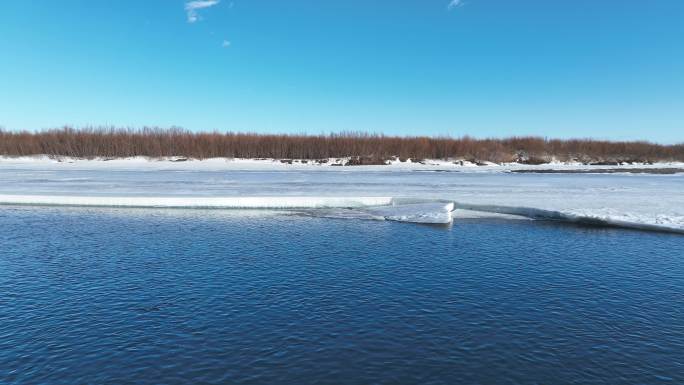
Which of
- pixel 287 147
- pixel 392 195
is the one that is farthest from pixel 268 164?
pixel 392 195

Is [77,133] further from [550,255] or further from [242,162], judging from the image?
[550,255]

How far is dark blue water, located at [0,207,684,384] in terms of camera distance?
4762 millimetres

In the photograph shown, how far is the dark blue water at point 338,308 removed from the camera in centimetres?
476

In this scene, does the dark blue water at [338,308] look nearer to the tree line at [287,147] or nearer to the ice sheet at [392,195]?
the ice sheet at [392,195]

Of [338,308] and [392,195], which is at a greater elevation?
[392,195]

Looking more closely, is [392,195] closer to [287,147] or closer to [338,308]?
[338,308]

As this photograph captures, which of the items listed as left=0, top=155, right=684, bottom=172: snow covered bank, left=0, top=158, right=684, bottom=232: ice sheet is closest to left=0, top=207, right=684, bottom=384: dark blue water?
left=0, top=158, right=684, bottom=232: ice sheet

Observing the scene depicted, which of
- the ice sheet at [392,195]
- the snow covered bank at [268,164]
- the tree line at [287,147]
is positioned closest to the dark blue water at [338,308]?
the ice sheet at [392,195]

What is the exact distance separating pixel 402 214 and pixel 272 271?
5771mm

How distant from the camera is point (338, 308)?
20.6 ft

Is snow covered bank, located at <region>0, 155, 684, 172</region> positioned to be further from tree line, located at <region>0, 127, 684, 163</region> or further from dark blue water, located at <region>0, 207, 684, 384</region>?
dark blue water, located at <region>0, 207, 684, 384</region>

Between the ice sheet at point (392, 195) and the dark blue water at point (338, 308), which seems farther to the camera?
the ice sheet at point (392, 195)

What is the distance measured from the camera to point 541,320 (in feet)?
19.6

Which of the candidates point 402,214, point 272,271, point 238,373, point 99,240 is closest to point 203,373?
point 238,373
